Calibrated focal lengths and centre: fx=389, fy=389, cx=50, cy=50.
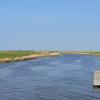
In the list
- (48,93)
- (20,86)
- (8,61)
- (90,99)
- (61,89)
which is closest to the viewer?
(90,99)

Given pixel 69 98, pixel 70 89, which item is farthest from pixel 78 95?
pixel 70 89

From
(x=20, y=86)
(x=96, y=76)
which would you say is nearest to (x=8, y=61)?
(x=20, y=86)

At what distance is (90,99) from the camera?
39.3m

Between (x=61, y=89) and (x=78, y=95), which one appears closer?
(x=78, y=95)

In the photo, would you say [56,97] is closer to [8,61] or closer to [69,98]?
[69,98]

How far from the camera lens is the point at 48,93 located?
43.0 m

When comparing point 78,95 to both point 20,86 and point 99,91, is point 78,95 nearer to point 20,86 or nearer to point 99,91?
point 99,91

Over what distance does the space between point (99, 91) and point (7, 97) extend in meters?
10.4

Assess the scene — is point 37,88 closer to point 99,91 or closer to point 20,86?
point 20,86

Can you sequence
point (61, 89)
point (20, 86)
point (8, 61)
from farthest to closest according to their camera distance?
point (8, 61) → point (20, 86) → point (61, 89)

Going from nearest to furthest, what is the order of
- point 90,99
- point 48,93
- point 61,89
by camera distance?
1. point 90,99
2. point 48,93
3. point 61,89

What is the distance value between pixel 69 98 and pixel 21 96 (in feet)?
16.9

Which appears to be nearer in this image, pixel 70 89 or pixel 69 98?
pixel 69 98

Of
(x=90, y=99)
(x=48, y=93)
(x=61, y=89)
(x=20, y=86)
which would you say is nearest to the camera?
(x=90, y=99)
